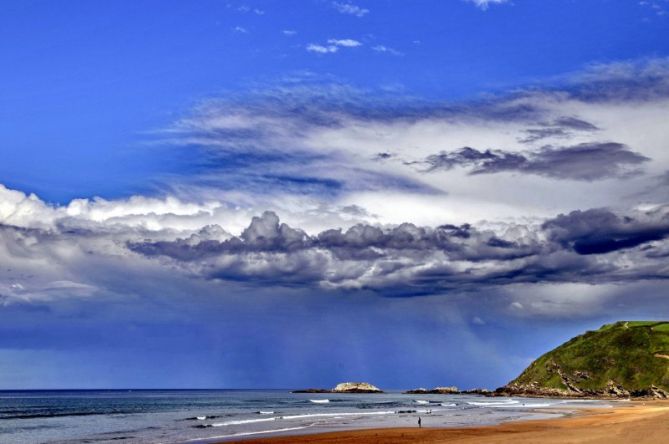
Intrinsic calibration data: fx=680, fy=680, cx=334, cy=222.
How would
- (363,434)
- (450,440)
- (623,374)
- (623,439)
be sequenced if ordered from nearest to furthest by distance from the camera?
(623,439) → (450,440) → (363,434) → (623,374)

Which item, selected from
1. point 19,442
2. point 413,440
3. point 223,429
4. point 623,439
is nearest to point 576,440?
point 623,439

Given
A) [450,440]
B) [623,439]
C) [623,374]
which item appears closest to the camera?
[623,439]

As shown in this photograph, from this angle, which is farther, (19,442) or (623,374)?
(623,374)

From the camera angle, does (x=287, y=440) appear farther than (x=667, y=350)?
No

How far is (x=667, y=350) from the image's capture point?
196 m

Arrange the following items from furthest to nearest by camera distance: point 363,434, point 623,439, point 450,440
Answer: point 363,434 → point 450,440 → point 623,439

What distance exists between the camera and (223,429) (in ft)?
227

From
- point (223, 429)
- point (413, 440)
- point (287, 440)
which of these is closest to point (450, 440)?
point (413, 440)

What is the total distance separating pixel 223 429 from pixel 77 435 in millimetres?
14001

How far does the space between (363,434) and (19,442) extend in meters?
30.1

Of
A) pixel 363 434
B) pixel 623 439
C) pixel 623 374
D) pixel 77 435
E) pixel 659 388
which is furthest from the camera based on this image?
pixel 623 374

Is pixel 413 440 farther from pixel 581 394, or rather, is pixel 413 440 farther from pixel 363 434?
pixel 581 394

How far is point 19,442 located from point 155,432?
12.6m

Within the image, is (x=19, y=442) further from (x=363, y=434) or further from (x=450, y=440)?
(x=450, y=440)
